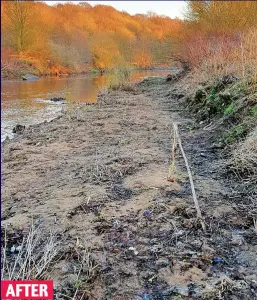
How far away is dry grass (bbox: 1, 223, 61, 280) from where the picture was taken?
249cm

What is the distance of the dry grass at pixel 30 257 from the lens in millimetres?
2488

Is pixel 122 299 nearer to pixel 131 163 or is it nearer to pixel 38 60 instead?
pixel 131 163

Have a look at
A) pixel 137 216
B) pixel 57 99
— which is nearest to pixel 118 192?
pixel 137 216

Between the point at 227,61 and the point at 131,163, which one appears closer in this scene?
the point at 131,163

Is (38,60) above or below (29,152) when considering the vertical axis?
above

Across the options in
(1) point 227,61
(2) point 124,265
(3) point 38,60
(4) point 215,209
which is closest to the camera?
(2) point 124,265

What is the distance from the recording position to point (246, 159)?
480 centimetres

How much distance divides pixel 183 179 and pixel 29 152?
317 centimetres

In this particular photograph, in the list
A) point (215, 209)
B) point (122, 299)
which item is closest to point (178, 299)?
point (122, 299)

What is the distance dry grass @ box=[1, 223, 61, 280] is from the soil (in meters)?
0.09

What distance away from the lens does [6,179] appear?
5195 millimetres

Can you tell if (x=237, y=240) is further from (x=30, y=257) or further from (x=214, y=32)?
(x=214, y=32)

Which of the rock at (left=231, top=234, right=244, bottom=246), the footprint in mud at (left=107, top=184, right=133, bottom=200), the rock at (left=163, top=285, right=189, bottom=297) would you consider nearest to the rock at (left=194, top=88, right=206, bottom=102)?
the footprint in mud at (left=107, top=184, right=133, bottom=200)

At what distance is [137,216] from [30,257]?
1340mm
